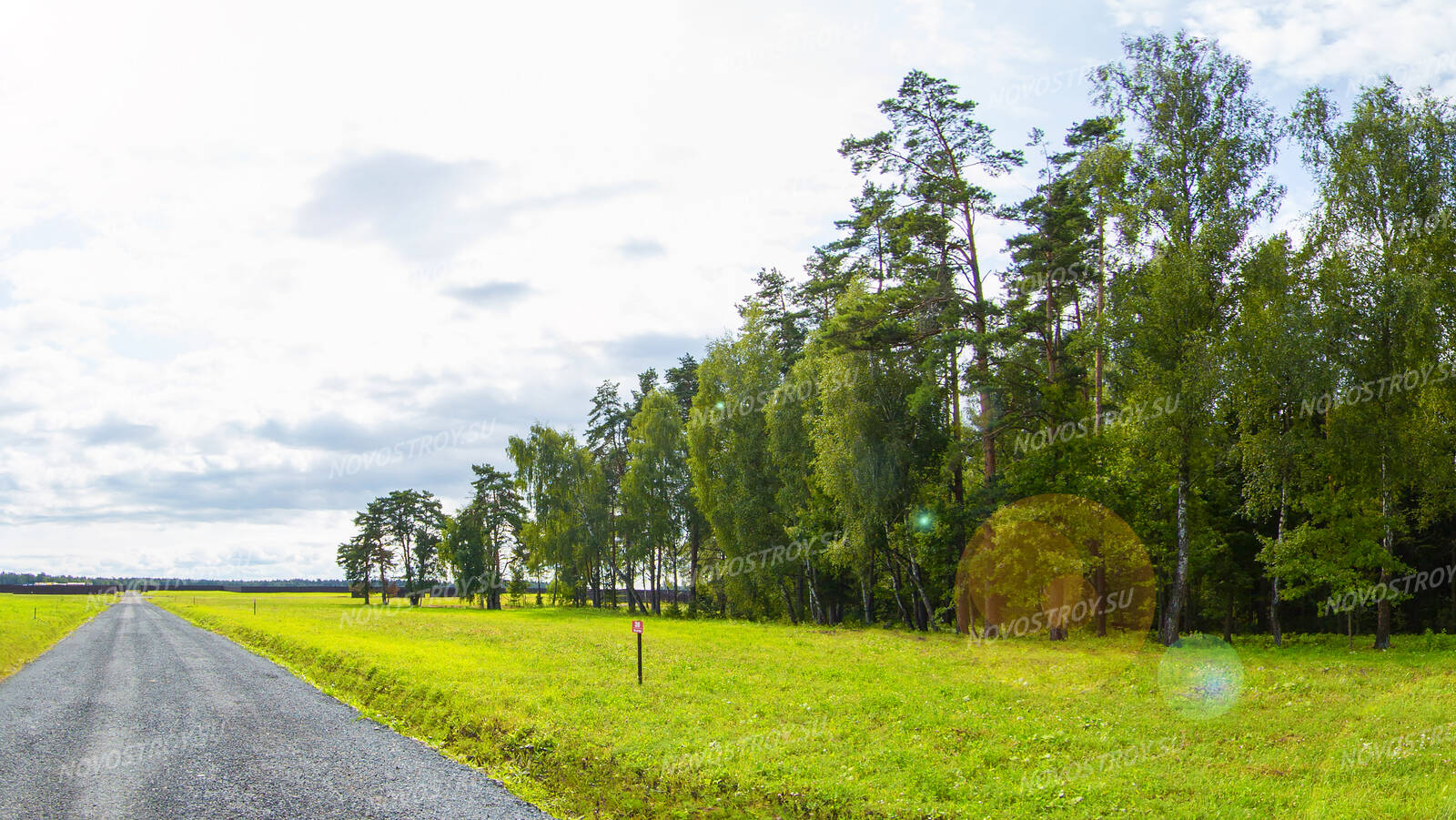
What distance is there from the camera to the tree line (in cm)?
2745

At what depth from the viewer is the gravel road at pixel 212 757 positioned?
11.8 m

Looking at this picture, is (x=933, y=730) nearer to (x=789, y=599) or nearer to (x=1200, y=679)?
(x=1200, y=679)

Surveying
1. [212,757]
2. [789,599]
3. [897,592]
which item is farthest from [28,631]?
[897,592]

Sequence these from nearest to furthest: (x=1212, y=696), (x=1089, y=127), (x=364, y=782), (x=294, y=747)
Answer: (x=364, y=782) → (x=294, y=747) → (x=1212, y=696) → (x=1089, y=127)

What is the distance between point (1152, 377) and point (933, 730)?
17.8 m

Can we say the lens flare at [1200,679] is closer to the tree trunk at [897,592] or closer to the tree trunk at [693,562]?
the tree trunk at [897,592]

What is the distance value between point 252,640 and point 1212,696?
3831 centimetres

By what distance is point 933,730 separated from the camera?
15164 millimetres

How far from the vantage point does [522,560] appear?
3152 inches

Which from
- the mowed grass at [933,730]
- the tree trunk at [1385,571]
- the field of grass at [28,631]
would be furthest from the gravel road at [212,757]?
the tree trunk at [1385,571]

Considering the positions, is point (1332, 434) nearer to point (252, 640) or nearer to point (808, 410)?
point (808, 410)

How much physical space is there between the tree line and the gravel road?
78.5ft

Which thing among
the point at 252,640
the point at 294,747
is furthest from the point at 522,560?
the point at 294,747

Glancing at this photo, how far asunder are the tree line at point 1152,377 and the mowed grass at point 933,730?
6355 mm
